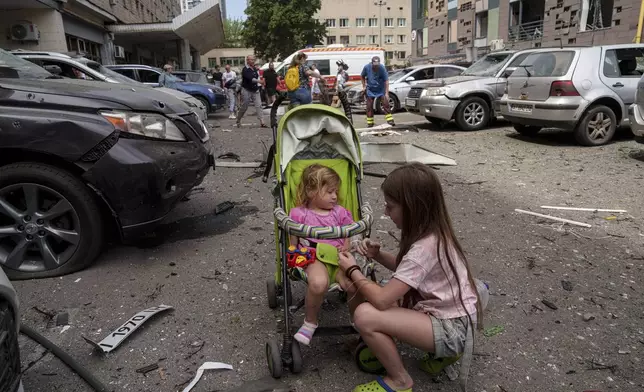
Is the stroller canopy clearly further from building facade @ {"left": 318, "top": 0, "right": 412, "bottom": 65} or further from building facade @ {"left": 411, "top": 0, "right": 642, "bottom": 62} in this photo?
building facade @ {"left": 318, "top": 0, "right": 412, "bottom": 65}

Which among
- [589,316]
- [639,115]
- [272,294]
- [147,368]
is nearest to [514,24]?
[639,115]

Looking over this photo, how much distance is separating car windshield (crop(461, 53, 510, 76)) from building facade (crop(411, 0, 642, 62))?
12.8ft

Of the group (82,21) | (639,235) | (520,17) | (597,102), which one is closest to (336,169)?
(639,235)

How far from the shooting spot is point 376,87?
41.7 feet

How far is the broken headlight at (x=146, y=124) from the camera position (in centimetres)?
369

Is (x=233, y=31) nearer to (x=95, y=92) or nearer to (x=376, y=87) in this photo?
(x=376, y=87)

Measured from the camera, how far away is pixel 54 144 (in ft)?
11.6

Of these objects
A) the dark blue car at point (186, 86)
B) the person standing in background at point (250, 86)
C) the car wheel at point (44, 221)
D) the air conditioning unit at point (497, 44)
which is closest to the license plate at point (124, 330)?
the car wheel at point (44, 221)

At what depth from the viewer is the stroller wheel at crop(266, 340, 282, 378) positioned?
256 cm

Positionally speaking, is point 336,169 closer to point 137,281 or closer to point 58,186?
point 137,281

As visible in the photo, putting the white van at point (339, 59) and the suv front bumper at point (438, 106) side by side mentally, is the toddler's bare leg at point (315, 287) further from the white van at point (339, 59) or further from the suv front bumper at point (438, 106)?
the white van at point (339, 59)

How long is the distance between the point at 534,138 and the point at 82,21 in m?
18.5

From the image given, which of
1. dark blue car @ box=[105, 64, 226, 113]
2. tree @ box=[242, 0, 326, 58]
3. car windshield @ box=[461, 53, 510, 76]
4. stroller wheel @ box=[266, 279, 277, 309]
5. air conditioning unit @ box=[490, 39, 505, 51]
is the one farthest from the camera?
tree @ box=[242, 0, 326, 58]

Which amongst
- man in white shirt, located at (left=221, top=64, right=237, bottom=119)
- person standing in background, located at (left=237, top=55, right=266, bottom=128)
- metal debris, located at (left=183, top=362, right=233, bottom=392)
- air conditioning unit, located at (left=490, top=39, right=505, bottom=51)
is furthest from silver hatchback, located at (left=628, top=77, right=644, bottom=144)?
air conditioning unit, located at (left=490, top=39, right=505, bottom=51)
